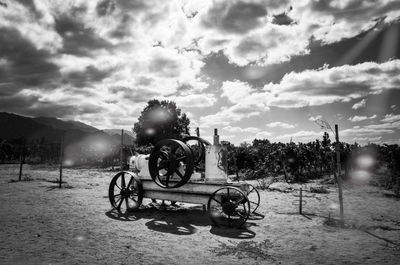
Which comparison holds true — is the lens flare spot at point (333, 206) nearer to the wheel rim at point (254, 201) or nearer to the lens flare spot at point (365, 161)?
the wheel rim at point (254, 201)

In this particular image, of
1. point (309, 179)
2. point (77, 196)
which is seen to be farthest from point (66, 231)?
point (309, 179)

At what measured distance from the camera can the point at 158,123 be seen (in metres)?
41.5

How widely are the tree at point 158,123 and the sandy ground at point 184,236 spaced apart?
31.5m

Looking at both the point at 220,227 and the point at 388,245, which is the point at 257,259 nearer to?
the point at 220,227

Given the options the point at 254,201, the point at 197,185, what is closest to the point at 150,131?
the point at 254,201

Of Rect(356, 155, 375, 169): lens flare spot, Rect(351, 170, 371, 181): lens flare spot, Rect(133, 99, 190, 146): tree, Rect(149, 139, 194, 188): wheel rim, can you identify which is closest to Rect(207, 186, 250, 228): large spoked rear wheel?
Rect(149, 139, 194, 188): wheel rim

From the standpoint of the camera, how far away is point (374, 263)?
13.6 feet

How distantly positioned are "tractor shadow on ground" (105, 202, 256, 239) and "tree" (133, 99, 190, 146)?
102ft

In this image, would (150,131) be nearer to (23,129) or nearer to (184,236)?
(184,236)

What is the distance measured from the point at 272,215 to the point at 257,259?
352cm

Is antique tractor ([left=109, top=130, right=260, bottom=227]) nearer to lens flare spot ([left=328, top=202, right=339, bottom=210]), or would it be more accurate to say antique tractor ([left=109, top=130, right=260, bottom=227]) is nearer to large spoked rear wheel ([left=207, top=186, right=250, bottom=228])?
large spoked rear wheel ([left=207, top=186, right=250, bottom=228])

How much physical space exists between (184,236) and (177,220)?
61.8 inches

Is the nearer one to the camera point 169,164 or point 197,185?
point 197,185

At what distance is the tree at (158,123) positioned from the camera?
133 feet
